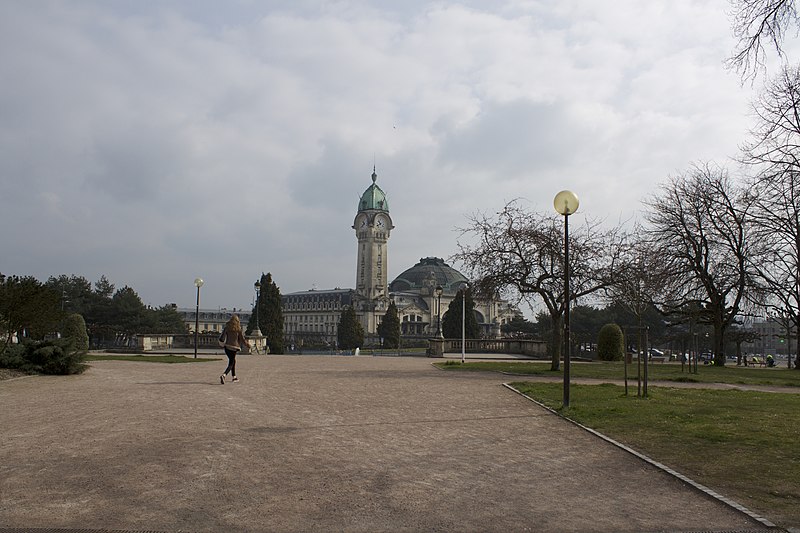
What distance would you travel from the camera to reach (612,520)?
18.9 feet

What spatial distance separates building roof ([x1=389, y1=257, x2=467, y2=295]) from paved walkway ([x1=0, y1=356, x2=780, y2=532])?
166m

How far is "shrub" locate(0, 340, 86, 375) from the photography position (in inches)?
720

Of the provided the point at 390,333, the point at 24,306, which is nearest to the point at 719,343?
the point at 24,306

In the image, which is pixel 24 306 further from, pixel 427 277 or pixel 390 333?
pixel 427 277

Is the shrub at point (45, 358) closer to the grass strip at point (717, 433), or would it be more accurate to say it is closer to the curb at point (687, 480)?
the grass strip at point (717, 433)

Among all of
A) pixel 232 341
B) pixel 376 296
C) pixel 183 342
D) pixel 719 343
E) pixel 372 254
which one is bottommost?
pixel 183 342

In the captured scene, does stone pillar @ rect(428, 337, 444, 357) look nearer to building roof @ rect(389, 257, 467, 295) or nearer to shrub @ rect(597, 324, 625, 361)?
shrub @ rect(597, 324, 625, 361)

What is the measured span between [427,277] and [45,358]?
16735 centimetres

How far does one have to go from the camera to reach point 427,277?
185m

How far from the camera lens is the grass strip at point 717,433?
6848 mm

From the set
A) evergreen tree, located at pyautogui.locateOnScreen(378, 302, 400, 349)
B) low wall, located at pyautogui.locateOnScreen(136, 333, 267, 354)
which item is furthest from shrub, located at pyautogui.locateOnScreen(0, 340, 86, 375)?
evergreen tree, located at pyautogui.locateOnScreen(378, 302, 400, 349)

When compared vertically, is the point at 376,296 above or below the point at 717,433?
above

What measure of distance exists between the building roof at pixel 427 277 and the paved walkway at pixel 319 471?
166219mm

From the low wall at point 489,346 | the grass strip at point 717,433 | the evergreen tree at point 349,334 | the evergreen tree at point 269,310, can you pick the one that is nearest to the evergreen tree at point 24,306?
the grass strip at point 717,433
